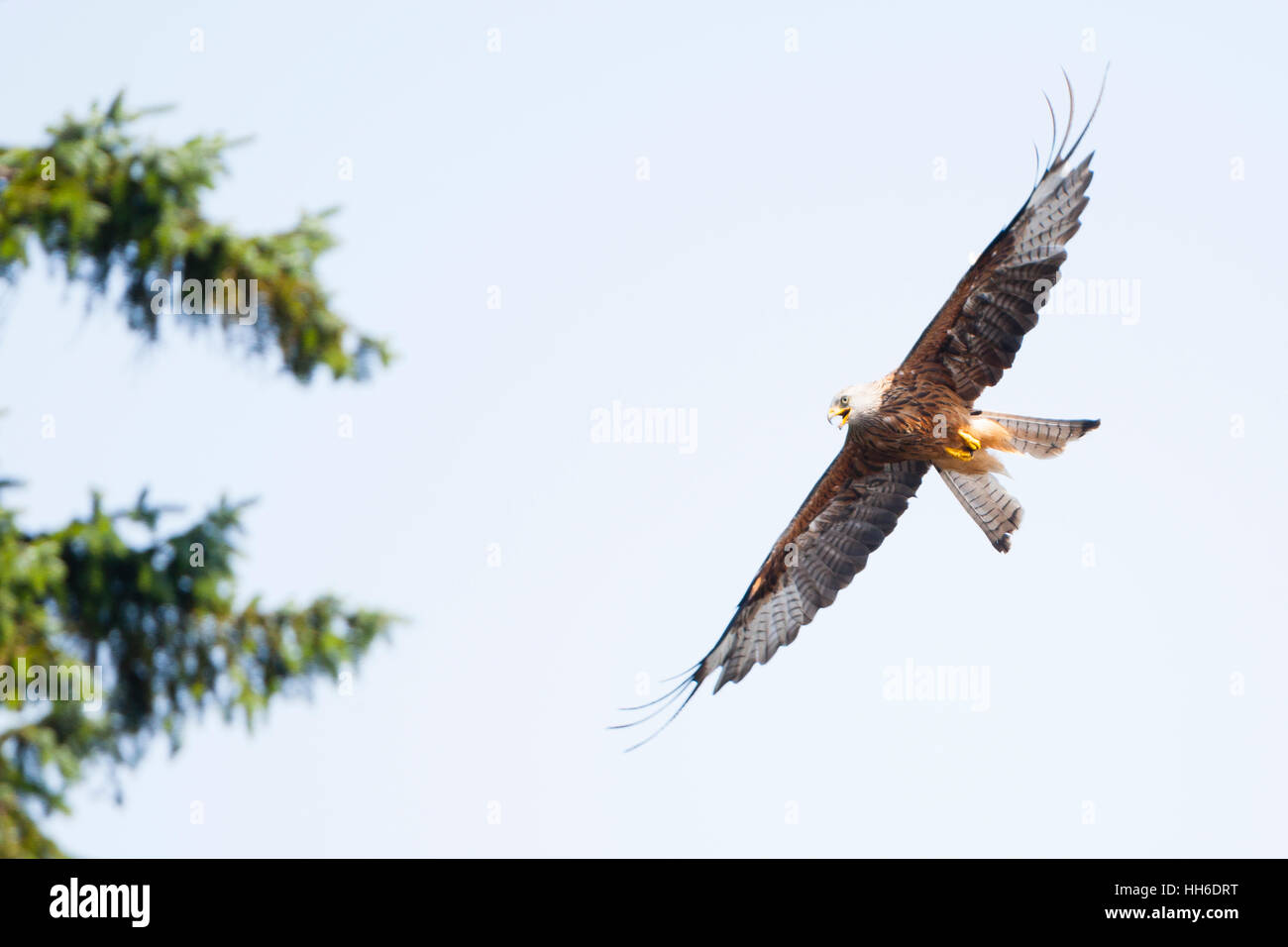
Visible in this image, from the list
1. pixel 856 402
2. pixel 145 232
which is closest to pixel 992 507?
→ pixel 856 402

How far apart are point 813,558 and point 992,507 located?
1718 mm

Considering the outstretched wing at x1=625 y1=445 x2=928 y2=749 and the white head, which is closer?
the white head

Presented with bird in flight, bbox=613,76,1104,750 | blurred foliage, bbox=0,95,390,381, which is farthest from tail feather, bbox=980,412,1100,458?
blurred foliage, bbox=0,95,390,381

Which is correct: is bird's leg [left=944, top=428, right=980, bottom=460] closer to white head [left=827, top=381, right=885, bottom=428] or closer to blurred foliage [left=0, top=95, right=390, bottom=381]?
white head [left=827, top=381, right=885, bottom=428]

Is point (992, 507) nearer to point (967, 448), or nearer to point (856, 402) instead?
point (967, 448)

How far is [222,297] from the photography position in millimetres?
6812

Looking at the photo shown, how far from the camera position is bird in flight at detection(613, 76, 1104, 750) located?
448 inches

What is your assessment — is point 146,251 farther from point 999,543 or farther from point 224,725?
point 999,543

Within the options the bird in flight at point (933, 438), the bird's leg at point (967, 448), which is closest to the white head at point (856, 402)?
the bird in flight at point (933, 438)

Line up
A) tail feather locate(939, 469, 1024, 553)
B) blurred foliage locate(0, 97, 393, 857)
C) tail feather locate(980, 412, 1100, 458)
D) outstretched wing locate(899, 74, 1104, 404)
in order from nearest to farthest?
blurred foliage locate(0, 97, 393, 857) < outstretched wing locate(899, 74, 1104, 404) < tail feather locate(980, 412, 1100, 458) < tail feather locate(939, 469, 1024, 553)
